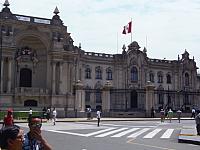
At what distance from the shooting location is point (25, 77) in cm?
5772

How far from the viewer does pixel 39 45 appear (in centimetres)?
5747

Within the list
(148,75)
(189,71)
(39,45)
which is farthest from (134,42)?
(39,45)

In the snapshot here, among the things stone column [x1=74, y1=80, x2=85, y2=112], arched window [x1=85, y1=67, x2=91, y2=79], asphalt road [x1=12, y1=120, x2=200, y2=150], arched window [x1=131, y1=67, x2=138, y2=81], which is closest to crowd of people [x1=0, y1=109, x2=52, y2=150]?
asphalt road [x1=12, y1=120, x2=200, y2=150]

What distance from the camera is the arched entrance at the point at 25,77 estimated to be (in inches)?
2258

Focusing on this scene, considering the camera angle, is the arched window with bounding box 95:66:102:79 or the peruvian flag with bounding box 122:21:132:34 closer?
the peruvian flag with bounding box 122:21:132:34

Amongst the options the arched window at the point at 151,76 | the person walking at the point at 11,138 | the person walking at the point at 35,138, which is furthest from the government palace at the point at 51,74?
the person walking at the point at 11,138

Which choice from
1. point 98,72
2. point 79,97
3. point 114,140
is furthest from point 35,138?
point 98,72

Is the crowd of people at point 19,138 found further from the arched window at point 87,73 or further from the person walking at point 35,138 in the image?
the arched window at point 87,73

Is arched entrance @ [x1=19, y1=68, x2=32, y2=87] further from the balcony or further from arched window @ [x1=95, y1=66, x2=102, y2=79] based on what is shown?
arched window @ [x1=95, y1=66, x2=102, y2=79]

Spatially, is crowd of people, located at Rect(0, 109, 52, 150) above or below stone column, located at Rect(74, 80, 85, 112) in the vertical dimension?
below

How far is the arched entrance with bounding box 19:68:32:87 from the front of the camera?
2258 inches

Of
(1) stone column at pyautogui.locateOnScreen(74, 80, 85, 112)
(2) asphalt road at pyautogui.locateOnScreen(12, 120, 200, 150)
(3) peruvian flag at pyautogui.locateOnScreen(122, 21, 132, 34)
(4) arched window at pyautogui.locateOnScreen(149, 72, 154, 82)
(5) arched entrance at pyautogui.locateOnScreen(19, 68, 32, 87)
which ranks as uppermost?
(3) peruvian flag at pyautogui.locateOnScreen(122, 21, 132, 34)

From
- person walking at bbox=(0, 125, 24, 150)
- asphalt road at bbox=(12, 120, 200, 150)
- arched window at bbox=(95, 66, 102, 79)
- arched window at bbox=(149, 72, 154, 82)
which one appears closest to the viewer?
person walking at bbox=(0, 125, 24, 150)

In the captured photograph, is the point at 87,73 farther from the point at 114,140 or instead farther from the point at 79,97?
the point at 114,140
